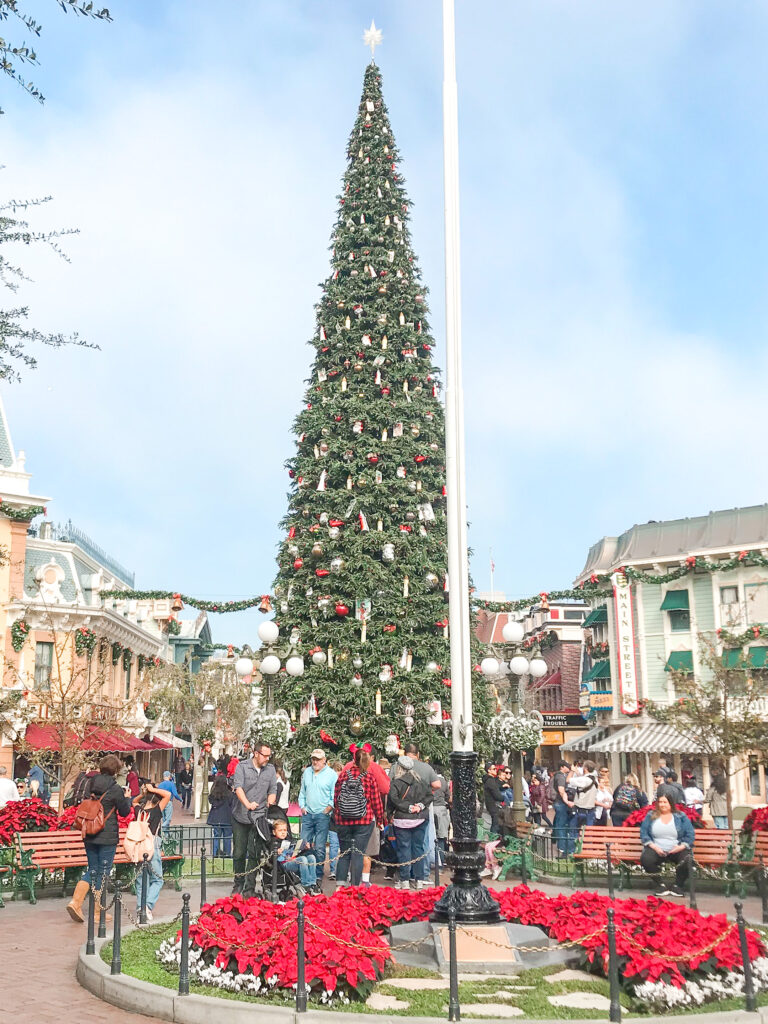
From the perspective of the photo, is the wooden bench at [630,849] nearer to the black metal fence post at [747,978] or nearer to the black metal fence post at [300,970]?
the black metal fence post at [747,978]

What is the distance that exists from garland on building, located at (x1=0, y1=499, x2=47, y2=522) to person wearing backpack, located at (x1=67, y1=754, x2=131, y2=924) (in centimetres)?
2571

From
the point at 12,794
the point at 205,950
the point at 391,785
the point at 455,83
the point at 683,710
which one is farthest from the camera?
the point at 683,710

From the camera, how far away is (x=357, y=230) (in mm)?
24500

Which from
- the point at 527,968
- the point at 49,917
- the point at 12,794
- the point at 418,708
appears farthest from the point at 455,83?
the point at 418,708

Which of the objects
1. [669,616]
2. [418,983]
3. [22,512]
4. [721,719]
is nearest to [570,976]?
[418,983]

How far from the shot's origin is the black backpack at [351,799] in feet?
42.6

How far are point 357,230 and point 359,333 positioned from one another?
8.84 ft

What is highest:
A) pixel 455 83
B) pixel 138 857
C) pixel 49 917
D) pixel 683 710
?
pixel 455 83

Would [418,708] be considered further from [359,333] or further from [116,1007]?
[116,1007]

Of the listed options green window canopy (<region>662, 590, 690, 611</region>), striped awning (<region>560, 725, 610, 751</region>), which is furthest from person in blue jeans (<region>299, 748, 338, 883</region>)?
striped awning (<region>560, 725, 610, 751</region>)

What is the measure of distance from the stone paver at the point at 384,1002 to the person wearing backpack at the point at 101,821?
3925mm

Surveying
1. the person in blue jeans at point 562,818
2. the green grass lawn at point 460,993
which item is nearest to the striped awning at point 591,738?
the person in blue jeans at point 562,818

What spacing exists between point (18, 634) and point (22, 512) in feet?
13.7

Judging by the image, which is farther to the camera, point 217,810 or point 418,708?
point 418,708
